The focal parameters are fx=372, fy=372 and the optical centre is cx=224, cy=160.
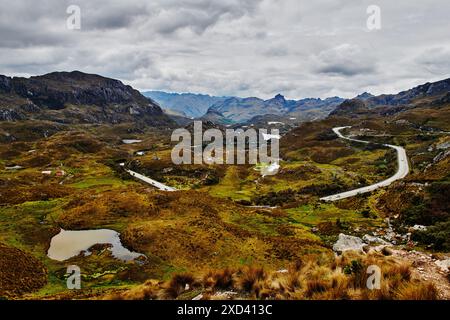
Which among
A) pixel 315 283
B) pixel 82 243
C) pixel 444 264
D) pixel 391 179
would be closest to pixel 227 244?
pixel 82 243

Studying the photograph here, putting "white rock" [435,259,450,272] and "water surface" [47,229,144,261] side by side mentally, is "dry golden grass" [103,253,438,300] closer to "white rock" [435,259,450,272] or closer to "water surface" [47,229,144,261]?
"white rock" [435,259,450,272]

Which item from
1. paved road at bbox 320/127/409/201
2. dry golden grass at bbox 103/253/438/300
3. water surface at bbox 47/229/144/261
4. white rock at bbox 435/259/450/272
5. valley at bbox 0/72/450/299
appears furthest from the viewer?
paved road at bbox 320/127/409/201

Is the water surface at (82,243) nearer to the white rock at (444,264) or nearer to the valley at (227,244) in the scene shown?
the valley at (227,244)

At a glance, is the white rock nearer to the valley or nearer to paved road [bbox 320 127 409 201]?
the valley

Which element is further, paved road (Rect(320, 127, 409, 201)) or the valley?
paved road (Rect(320, 127, 409, 201))

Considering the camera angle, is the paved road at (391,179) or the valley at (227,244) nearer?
the valley at (227,244)

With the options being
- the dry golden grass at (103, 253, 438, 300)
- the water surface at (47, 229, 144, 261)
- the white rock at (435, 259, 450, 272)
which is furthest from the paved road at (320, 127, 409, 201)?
the dry golden grass at (103, 253, 438, 300)

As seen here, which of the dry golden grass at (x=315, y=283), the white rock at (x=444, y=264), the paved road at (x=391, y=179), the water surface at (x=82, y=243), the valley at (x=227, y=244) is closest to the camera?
the dry golden grass at (x=315, y=283)

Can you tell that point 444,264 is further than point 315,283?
Yes

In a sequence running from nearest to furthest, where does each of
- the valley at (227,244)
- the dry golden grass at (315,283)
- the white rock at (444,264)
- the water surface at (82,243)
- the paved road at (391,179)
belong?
1. the dry golden grass at (315,283)
2. the valley at (227,244)
3. the white rock at (444,264)
4. the water surface at (82,243)
5. the paved road at (391,179)

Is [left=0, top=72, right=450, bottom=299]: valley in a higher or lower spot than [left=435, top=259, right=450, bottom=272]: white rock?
lower

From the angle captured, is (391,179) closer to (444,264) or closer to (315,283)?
(444,264)

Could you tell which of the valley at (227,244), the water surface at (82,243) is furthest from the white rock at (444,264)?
the water surface at (82,243)

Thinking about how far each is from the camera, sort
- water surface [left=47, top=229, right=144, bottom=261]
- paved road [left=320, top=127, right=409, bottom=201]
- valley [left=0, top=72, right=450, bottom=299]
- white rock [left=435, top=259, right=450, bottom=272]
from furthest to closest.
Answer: paved road [left=320, top=127, right=409, bottom=201], water surface [left=47, top=229, right=144, bottom=261], white rock [left=435, top=259, right=450, bottom=272], valley [left=0, top=72, right=450, bottom=299]
